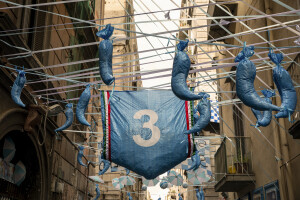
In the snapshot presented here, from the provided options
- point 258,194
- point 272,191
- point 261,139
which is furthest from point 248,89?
point 258,194

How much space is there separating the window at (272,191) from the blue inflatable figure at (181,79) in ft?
24.8

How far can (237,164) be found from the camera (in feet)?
51.5

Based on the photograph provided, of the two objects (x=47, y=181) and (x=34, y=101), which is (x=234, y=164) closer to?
(x=47, y=181)

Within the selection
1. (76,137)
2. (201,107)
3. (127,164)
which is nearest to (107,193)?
(76,137)

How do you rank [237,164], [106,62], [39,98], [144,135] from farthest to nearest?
[237,164], [39,98], [144,135], [106,62]

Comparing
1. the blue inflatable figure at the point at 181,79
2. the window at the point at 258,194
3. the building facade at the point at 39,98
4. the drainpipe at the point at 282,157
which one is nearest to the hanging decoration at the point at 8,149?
the building facade at the point at 39,98

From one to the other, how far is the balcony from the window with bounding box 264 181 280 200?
1660 mm

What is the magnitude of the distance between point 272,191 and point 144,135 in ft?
18.2

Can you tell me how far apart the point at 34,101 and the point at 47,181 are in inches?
115

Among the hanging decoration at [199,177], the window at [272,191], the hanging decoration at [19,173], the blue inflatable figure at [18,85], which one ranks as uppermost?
the blue inflatable figure at [18,85]

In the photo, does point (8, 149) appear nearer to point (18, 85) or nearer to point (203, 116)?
point (18, 85)

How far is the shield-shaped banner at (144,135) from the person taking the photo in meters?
9.22

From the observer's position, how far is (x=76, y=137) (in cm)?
1794

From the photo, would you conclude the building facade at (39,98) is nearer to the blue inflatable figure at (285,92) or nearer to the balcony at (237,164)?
the blue inflatable figure at (285,92)
